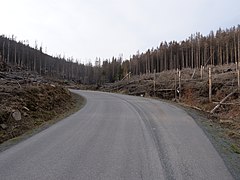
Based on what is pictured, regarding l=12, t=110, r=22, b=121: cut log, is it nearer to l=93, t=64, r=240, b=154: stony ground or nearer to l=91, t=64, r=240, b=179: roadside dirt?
l=91, t=64, r=240, b=179: roadside dirt

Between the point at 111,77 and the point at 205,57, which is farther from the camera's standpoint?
the point at 111,77

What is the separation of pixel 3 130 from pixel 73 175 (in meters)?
6.44

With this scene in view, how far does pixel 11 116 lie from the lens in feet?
39.5

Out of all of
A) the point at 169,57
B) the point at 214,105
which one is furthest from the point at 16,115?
the point at 169,57

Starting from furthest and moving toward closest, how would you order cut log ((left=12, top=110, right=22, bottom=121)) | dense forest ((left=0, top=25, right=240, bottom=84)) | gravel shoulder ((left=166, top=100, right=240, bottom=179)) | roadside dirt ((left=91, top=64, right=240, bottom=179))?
dense forest ((left=0, top=25, right=240, bottom=84)) < cut log ((left=12, top=110, right=22, bottom=121)) < roadside dirt ((left=91, top=64, right=240, bottom=179)) < gravel shoulder ((left=166, top=100, right=240, bottom=179))

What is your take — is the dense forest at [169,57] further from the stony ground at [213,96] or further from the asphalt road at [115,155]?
the asphalt road at [115,155]

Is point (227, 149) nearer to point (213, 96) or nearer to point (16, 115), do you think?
point (16, 115)

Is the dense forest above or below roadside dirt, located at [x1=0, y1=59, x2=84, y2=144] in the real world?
above

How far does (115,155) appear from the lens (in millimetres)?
6980

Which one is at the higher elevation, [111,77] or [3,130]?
[111,77]

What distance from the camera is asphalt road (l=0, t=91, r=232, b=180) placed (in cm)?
555

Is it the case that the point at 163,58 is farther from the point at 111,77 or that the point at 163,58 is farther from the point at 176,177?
the point at 176,177

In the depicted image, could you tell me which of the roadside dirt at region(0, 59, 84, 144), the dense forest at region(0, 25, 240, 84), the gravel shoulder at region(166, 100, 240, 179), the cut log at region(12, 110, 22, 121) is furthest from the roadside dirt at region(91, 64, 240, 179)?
the dense forest at region(0, 25, 240, 84)

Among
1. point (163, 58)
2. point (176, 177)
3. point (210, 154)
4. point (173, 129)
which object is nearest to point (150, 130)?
point (173, 129)
